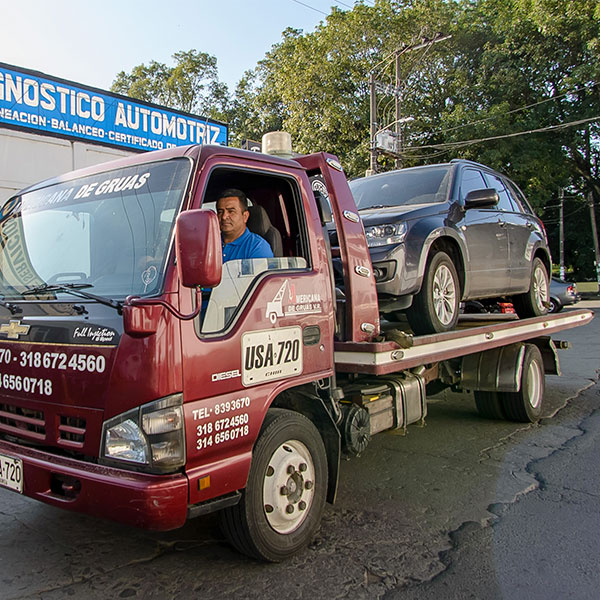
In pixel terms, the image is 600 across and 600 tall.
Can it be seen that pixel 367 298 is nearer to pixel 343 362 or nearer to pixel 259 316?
pixel 343 362

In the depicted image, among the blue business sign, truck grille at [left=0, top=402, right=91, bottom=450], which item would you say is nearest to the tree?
the blue business sign

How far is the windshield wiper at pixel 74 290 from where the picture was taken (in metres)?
2.77

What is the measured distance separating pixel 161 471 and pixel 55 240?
1.55m

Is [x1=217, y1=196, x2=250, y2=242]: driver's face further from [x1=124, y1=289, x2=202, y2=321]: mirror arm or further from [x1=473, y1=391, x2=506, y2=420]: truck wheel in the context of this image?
[x1=473, y1=391, x2=506, y2=420]: truck wheel

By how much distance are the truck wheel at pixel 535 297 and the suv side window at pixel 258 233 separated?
424 centimetres

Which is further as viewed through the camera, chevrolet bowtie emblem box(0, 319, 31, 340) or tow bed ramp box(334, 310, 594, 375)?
tow bed ramp box(334, 310, 594, 375)

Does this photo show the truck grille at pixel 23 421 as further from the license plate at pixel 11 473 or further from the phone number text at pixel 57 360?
the phone number text at pixel 57 360

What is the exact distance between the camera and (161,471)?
270 centimetres

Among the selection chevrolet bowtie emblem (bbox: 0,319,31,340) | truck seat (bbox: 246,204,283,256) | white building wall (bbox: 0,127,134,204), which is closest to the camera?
chevrolet bowtie emblem (bbox: 0,319,31,340)

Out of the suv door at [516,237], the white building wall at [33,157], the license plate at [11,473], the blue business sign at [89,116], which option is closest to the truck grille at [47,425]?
the license plate at [11,473]

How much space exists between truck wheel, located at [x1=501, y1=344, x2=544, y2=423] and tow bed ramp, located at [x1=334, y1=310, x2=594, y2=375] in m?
0.29

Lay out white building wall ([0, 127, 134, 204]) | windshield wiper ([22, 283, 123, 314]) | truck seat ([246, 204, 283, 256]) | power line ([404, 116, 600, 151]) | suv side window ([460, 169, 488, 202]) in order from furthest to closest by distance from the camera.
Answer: power line ([404, 116, 600, 151])
white building wall ([0, 127, 134, 204])
suv side window ([460, 169, 488, 202])
truck seat ([246, 204, 283, 256])
windshield wiper ([22, 283, 123, 314])

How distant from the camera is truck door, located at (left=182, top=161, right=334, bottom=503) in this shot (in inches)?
112

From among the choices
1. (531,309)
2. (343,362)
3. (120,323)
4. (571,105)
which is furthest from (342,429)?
(571,105)
